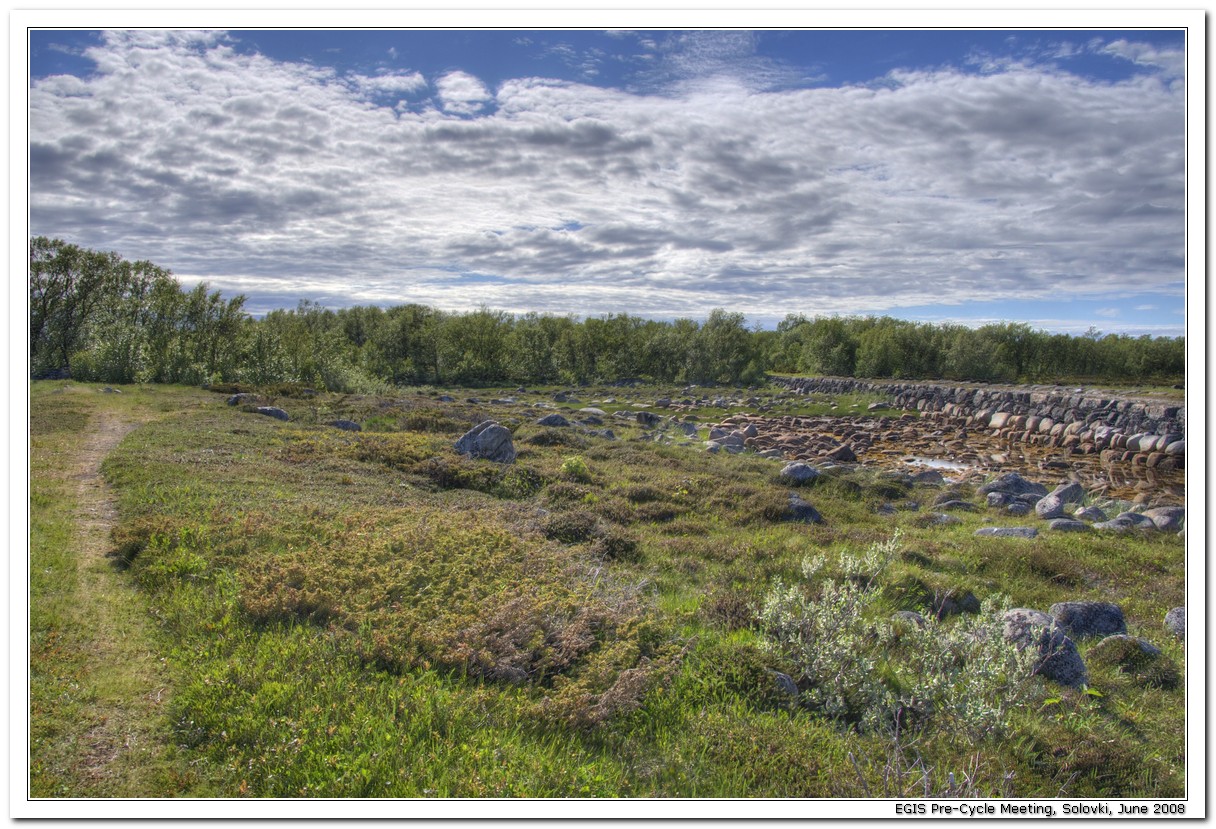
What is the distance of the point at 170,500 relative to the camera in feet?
33.4

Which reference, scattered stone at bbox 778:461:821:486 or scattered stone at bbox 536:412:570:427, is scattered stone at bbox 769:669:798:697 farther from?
scattered stone at bbox 536:412:570:427

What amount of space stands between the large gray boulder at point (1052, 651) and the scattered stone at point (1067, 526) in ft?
31.7

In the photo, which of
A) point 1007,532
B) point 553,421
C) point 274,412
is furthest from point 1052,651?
point 274,412

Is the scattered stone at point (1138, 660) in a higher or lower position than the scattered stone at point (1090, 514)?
lower

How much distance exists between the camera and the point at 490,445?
17.9 m

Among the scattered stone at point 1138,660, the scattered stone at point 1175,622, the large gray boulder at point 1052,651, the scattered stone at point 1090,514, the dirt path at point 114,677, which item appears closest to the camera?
the dirt path at point 114,677

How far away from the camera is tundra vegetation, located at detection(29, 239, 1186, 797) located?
458 centimetres

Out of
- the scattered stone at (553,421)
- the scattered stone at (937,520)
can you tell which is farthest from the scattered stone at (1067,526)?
the scattered stone at (553,421)

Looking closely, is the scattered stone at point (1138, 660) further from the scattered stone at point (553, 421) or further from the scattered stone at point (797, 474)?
the scattered stone at point (553, 421)

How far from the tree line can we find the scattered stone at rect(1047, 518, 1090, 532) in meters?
7.71

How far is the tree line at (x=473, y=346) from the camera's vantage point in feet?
90.9

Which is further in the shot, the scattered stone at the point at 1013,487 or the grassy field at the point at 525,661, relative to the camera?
the scattered stone at the point at 1013,487

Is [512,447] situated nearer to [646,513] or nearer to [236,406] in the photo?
[646,513]

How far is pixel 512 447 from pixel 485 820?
1429 centimetres
